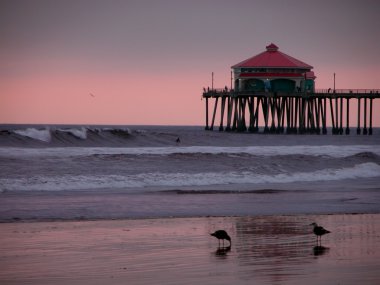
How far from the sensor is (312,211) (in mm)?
23078

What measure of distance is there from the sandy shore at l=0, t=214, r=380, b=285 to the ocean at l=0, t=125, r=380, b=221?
7.41ft

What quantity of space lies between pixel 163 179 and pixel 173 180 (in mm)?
351

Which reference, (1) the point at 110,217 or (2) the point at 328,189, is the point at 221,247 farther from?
(2) the point at 328,189

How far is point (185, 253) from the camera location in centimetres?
1565

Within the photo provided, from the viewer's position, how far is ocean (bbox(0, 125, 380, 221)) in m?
23.1

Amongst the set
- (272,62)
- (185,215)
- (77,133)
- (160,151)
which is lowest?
(185,215)

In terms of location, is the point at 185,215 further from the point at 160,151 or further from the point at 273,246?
the point at 160,151

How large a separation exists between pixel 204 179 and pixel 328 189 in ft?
15.2

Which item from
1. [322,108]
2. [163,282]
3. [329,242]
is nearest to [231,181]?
[329,242]

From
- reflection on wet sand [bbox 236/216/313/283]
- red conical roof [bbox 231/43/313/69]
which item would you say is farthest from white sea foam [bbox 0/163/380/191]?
red conical roof [bbox 231/43/313/69]

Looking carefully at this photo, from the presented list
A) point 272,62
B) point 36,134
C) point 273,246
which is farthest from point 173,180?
point 272,62

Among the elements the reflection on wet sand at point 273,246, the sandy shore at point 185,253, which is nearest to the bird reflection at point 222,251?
the sandy shore at point 185,253

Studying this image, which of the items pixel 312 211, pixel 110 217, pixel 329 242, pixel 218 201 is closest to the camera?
pixel 329 242

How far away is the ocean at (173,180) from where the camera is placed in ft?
75.7
